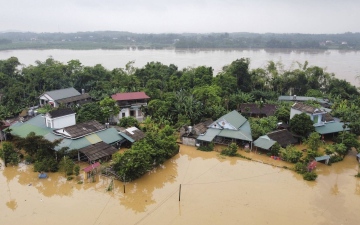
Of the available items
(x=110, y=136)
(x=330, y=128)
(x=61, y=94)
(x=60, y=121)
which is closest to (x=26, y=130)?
(x=60, y=121)

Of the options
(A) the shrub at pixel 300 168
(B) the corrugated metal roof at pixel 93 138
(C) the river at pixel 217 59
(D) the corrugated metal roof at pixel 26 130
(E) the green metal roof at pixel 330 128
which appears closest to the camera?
(A) the shrub at pixel 300 168

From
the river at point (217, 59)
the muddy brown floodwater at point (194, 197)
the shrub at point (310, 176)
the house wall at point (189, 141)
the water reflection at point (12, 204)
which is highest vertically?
the river at point (217, 59)

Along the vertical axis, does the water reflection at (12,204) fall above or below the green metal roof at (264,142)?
below

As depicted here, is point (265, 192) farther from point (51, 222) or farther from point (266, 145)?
point (51, 222)

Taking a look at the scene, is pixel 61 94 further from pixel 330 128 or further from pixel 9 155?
pixel 330 128

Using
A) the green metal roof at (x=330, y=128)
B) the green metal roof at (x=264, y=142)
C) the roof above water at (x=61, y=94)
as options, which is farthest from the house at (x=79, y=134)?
the green metal roof at (x=330, y=128)

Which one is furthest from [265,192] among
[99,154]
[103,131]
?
[103,131]

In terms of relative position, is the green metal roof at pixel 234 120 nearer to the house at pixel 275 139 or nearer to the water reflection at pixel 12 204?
the house at pixel 275 139
